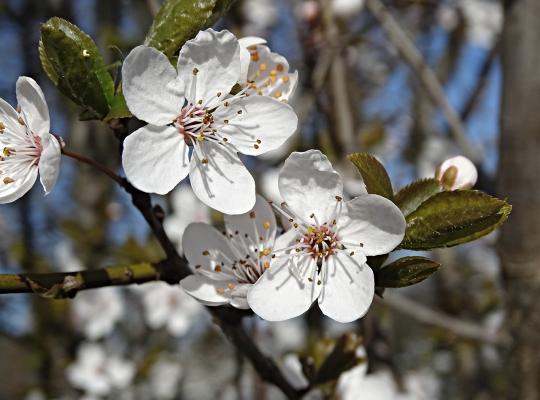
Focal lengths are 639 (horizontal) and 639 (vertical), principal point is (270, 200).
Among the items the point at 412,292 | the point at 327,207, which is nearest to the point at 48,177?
the point at 327,207

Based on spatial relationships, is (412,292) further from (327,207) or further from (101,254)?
(327,207)

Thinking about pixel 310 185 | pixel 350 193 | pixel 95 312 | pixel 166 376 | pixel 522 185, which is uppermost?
pixel 310 185

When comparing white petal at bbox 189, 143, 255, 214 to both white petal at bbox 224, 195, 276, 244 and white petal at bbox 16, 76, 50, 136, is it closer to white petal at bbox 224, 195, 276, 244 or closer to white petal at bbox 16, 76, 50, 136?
white petal at bbox 224, 195, 276, 244

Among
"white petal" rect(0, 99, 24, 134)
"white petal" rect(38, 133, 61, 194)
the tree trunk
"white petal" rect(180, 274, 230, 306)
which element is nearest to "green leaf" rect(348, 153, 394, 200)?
"white petal" rect(180, 274, 230, 306)

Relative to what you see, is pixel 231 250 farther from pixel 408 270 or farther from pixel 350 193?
pixel 350 193

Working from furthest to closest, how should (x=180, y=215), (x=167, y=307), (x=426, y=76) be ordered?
(x=167, y=307), (x=180, y=215), (x=426, y=76)

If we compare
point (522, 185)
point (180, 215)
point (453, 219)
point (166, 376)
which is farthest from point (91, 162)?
point (166, 376)
